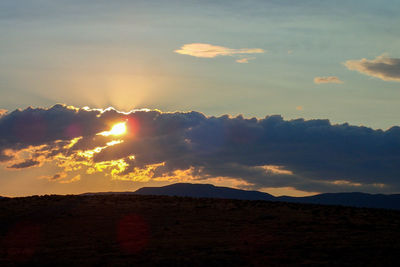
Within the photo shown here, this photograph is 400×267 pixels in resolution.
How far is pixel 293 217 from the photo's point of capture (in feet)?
→ 236

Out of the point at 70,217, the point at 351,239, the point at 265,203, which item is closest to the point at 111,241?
the point at 70,217

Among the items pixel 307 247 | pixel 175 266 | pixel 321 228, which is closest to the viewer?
pixel 175 266

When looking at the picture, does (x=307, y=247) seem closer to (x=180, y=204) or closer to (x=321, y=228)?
(x=321, y=228)

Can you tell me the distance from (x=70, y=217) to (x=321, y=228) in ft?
103

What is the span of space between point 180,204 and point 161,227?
17.3 meters

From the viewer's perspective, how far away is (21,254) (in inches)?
2042

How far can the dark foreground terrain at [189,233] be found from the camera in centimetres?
4825

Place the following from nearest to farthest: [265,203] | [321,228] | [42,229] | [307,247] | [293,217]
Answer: [307,247]
[321,228]
[42,229]
[293,217]
[265,203]

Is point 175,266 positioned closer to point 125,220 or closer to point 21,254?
point 21,254

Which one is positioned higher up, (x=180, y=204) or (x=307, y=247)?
(x=180, y=204)

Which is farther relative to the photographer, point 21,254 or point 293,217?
point 293,217

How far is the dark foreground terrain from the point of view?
48250 millimetres

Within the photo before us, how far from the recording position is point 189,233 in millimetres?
61188

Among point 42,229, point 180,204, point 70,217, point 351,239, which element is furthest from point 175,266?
point 180,204
